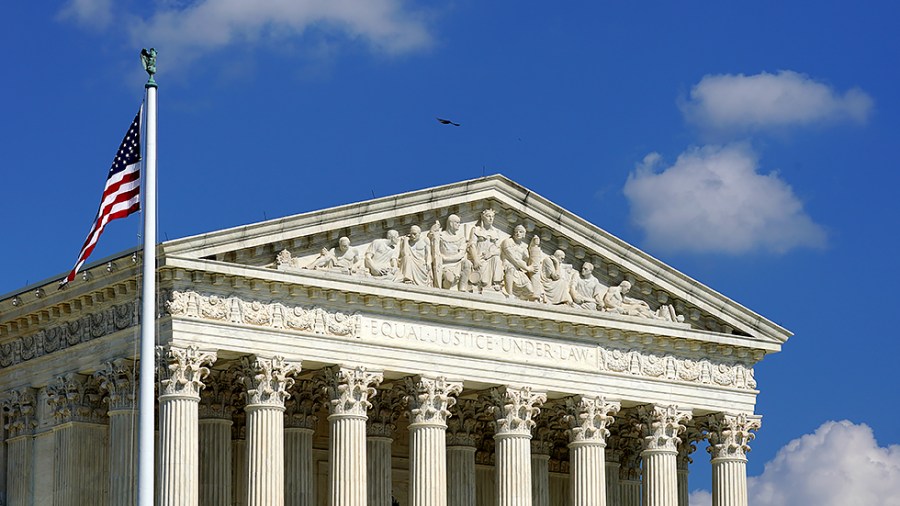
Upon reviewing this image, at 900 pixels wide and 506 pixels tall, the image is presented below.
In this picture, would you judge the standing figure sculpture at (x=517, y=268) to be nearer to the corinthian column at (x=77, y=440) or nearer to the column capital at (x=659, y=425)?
the column capital at (x=659, y=425)

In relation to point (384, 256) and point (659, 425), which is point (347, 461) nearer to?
point (384, 256)

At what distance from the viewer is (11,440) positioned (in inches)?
2569

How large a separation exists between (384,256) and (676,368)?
13.0m

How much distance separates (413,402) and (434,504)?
3397mm

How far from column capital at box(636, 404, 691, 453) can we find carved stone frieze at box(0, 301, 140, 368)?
19672 millimetres

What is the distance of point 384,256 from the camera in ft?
208

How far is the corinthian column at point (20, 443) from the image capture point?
2530 inches

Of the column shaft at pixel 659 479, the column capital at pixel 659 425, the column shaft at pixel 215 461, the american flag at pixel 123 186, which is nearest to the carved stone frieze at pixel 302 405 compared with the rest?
the column shaft at pixel 215 461

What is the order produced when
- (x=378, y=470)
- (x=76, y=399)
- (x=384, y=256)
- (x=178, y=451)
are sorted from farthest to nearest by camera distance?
(x=378, y=470) → (x=384, y=256) → (x=76, y=399) → (x=178, y=451)

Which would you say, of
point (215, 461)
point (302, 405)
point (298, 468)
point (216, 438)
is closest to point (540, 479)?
point (302, 405)

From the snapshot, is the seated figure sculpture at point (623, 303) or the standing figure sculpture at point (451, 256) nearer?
the standing figure sculpture at point (451, 256)

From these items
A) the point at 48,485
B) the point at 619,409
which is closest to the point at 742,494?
the point at 619,409

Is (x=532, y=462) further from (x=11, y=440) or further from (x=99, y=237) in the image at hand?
(x=99, y=237)

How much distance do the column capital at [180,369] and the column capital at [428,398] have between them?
8.03 m
